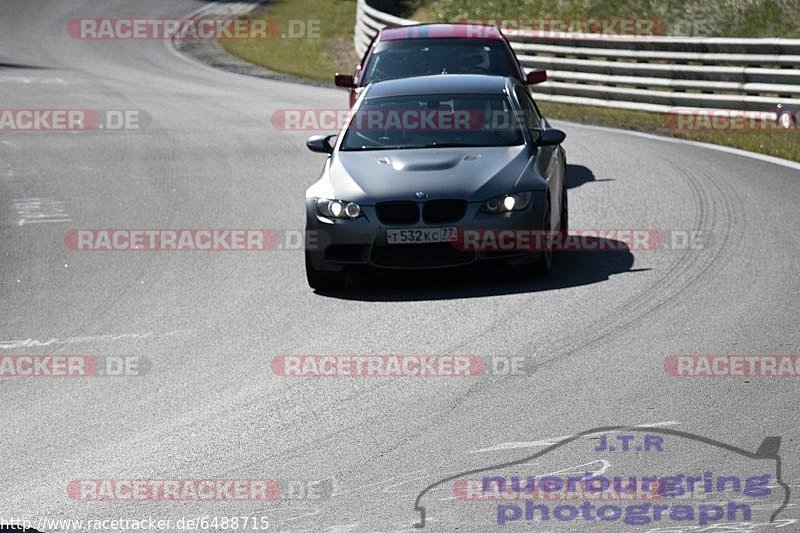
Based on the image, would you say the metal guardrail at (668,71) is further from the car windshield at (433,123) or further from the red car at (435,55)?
the car windshield at (433,123)

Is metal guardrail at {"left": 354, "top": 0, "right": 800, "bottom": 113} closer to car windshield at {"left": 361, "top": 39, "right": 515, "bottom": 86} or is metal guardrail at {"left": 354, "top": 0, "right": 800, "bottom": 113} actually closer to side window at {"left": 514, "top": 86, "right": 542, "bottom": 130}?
car windshield at {"left": 361, "top": 39, "right": 515, "bottom": 86}

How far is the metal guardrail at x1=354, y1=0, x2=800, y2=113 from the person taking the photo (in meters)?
21.2

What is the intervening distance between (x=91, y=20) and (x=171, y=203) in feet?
98.8

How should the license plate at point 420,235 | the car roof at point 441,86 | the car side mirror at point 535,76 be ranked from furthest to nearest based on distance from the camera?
the car side mirror at point 535,76 < the car roof at point 441,86 < the license plate at point 420,235

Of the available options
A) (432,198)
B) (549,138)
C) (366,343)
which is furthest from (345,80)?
(366,343)

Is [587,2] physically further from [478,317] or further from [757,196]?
[478,317]

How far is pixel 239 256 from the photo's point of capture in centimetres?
1197

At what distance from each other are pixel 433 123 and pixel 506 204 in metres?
1.42

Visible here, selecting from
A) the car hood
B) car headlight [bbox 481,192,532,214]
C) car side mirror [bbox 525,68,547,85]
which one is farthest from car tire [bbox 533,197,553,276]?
car side mirror [bbox 525,68,547,85]

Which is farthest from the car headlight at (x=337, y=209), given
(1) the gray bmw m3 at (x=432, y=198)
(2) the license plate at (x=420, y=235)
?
(2) the license plate at (x=420, y=235)

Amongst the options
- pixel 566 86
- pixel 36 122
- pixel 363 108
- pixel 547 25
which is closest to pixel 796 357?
pixel 363 108

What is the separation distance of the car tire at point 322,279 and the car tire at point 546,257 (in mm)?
1433

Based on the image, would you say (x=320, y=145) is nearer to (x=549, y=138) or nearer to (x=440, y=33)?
(x=549, y=138)

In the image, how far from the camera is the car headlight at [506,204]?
10.3 m
